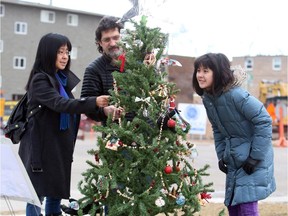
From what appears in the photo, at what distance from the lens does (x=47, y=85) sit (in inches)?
172

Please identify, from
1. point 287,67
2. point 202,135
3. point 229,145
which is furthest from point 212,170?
point 287,67

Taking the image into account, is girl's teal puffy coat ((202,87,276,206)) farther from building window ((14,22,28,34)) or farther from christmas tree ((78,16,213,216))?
building window ((14,22,28,34))

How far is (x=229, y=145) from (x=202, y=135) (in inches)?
815

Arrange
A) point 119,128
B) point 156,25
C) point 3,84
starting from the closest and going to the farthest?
point 119,128 < point 156,25 < point 3,84

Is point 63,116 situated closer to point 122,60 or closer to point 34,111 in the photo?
point 34,111

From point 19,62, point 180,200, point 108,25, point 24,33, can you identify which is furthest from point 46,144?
point 24,33

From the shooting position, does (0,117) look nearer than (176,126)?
No

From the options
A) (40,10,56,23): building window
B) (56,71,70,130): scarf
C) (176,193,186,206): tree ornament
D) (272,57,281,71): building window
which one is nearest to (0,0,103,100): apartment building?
(40,10,56,23): building window

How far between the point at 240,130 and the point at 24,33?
46.2m

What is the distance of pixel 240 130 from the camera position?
4.41 m

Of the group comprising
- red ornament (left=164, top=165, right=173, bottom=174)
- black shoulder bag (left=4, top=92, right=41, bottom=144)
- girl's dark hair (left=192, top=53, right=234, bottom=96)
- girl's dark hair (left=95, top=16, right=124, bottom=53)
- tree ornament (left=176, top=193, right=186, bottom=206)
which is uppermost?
girl's dark hair (left=95, top=16, right=124, bottom=53)

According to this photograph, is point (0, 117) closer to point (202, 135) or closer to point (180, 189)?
point (202, 135)

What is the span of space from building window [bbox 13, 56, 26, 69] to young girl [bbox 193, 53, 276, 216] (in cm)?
4527

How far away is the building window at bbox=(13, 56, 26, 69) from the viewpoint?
4828cm
